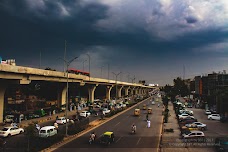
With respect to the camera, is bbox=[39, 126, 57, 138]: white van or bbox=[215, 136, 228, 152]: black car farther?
bbox=[39, 126, 57, 138]: white van

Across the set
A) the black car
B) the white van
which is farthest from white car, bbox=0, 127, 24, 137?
the black car

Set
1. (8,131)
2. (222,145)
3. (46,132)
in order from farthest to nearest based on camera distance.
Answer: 1. (8,131)
2. (46,132)
3. (222,145)

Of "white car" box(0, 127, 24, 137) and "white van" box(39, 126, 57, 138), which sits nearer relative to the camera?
"white van" box(39, 126, 57, 138)

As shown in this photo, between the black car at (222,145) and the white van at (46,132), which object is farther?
the white van at (46,132)

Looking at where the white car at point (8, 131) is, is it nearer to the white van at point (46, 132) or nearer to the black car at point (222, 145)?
the white van at point (46, 132)

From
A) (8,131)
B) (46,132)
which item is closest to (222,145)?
(46,132)

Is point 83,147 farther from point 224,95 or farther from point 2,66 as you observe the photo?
point 224,95

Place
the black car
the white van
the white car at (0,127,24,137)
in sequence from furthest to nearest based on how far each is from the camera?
the white car at (0,127,24,137), the white van, the black car

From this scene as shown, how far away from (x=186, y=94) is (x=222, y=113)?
95.2 metres

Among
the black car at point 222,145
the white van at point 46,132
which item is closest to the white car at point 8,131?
the white van at point 46,132

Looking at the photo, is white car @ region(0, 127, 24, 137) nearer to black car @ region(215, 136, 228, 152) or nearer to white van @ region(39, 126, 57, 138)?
white van @ region(39, 126, 57, 138)

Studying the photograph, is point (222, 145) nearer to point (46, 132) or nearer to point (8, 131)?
point (46, 132)

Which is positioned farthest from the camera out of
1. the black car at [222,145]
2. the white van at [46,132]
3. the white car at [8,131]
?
the white car at [8,131]

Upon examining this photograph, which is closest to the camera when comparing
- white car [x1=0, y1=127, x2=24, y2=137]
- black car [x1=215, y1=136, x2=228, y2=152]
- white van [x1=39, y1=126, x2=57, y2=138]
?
black car [x1=215, y1=136, x2=228, y2=152]
